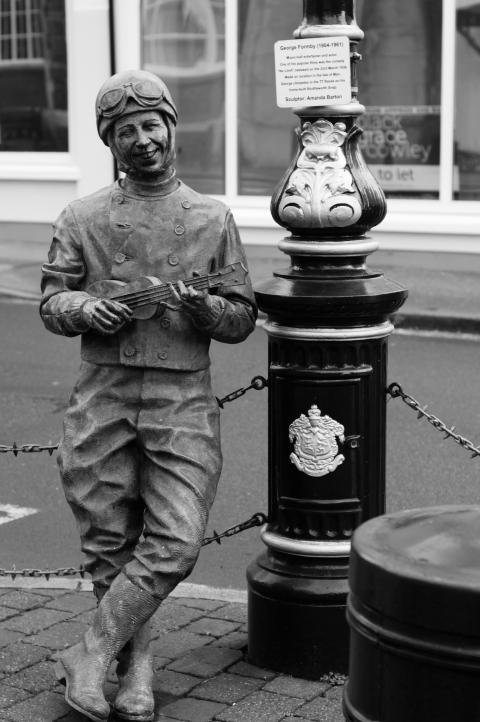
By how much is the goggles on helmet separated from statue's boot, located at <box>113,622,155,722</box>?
157 centimetres

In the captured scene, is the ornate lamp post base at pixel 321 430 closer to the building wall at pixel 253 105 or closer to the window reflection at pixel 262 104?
the building wall at pixel 253 105

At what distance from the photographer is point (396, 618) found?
2590 mm

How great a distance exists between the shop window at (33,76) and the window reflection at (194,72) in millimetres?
1132

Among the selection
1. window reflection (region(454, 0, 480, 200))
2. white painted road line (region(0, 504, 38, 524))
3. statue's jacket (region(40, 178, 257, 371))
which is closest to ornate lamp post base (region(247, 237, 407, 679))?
statue's jacket (region(40, 178, 257, 371))

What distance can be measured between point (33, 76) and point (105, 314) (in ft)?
40.3

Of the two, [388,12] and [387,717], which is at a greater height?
[388,12]

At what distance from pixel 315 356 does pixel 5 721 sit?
4.86 feet

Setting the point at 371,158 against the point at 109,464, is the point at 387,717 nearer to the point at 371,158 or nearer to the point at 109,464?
the point at 109,464

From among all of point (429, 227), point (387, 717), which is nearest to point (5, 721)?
point (387, 717)

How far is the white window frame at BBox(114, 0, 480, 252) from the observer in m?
Answer: 13.5

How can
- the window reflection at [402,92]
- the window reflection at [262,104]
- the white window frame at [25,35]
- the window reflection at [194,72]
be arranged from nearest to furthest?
the window reflection at [402,92] → the window reflection at [262,104] → the window reflection at [194,72] → the white window frame at [25,35]

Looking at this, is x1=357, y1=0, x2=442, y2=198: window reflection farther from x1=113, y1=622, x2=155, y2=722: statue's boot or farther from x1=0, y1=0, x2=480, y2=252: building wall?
x1=113, y1=622, x2=155, y2=722: statue's boot

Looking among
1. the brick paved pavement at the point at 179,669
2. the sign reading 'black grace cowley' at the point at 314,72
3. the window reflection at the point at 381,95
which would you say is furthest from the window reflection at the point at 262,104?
the sign reading 'black grace cowley' at the point at 314,72

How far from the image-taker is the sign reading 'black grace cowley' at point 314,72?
14.8 ft
